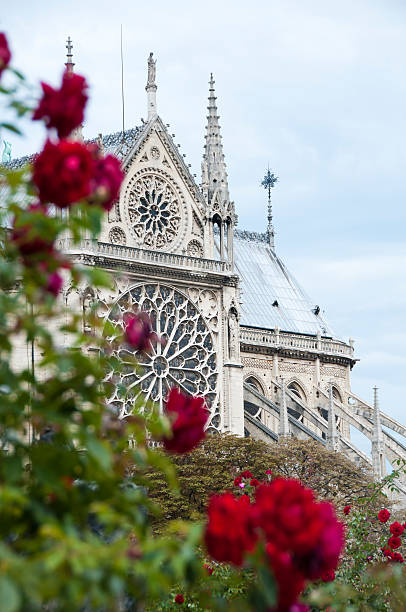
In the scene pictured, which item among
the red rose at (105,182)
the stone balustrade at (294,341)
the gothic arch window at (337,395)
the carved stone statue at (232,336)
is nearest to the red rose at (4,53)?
the red rose at (105,182)

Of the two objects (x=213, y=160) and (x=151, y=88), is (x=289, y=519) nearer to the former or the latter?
(x=151, y=88)

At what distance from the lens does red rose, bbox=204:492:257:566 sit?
485 centimetres

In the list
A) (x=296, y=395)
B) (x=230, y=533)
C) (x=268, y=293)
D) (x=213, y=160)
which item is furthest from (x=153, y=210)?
(x=230, y=533)

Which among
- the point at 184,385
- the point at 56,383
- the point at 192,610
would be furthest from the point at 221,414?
the point at 56,383

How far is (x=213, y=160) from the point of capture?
44719 millimetres

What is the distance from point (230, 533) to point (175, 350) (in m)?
35.5

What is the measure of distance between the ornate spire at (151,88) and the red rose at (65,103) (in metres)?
36.7

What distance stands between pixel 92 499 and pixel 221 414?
3574 cm

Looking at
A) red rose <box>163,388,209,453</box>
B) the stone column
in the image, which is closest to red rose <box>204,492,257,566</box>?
red rose <box>163,388,209,453</box>

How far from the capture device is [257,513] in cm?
490

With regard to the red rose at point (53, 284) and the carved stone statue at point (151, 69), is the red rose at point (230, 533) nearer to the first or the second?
the red rose at point (53, 284)

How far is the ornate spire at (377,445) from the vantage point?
43469 millimetres

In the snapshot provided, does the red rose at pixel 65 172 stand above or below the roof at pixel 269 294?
below

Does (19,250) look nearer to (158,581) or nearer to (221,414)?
(158,581)
